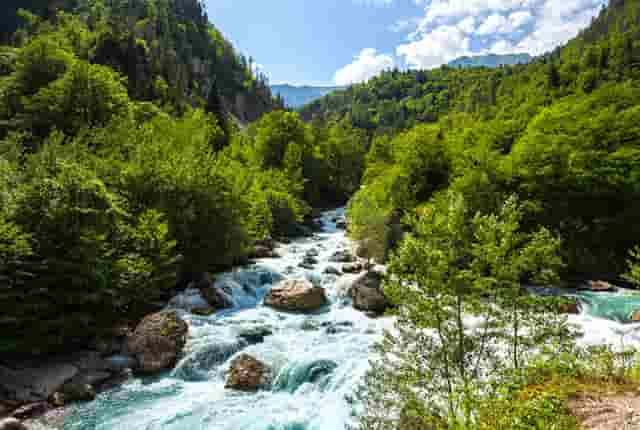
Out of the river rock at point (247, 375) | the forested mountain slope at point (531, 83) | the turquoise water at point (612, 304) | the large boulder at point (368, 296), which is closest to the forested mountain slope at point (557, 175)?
the turquoise water at point (612, 304)

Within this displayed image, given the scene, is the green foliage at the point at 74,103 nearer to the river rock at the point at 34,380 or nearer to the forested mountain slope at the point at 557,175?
the river rock at the point at 34,380

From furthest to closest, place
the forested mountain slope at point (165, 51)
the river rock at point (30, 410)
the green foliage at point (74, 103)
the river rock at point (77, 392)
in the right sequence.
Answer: the forested mountain slope at point (165, 51) → the green foliage at point (74, 103) → the river rock at point (77, 392) → the river rock at point (30, 410)

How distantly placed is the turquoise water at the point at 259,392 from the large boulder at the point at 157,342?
0.52 m

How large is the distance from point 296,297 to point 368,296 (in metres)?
4.23

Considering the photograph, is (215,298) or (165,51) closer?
(215,298)

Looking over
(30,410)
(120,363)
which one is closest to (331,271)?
(120,363)

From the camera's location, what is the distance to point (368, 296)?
68.1 feet

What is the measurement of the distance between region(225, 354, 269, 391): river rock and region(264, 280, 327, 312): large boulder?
679cm

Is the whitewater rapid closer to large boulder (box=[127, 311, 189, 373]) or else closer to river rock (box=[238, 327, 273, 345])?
river rock (box=[238, 327, 273, 345])

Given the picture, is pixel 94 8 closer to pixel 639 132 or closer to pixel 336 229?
pixel 336 229

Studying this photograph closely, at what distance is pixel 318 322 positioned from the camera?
62.2ft

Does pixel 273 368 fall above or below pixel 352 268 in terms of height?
below

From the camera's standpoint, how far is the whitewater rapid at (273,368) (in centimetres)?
1141

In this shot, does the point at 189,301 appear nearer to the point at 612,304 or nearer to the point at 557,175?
the point at 612,304
